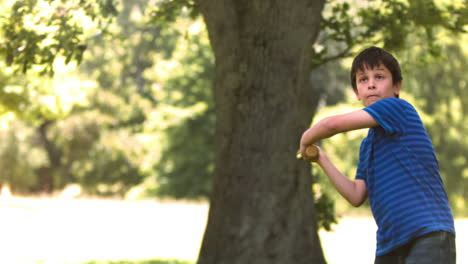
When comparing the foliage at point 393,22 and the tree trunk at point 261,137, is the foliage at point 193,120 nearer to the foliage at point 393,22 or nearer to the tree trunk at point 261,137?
the foliage at point 393,22

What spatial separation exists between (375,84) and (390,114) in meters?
0.20

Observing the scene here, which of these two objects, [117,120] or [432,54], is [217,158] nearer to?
[432,54]

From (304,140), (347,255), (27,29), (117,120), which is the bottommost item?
(347,255)

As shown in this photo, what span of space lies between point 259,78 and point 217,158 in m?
0.86

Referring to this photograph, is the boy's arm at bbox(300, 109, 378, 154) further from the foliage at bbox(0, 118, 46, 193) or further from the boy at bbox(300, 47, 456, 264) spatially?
the foliage at bbox(0, 118, 46, 193)

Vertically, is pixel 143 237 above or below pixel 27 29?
below

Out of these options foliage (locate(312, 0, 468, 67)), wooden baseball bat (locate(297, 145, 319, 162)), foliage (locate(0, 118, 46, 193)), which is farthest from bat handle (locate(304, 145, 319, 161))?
foliage (locate(0, 118, 46, 193))

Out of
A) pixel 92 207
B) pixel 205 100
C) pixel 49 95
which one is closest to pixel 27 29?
pixel 49 95

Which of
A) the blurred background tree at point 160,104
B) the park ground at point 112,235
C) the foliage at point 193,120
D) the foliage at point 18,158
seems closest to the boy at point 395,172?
the blurred background tree at point 160,104

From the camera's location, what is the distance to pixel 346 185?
2799 millimetres

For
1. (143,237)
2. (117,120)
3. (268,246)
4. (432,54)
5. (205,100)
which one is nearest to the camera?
(268,246)

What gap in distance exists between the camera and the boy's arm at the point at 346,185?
2.74m

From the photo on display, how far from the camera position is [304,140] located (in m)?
2.57

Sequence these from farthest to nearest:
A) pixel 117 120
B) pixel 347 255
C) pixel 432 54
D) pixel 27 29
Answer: pixel 117 120, pixel 347 255, pixel 432 54, pixel 27 29
